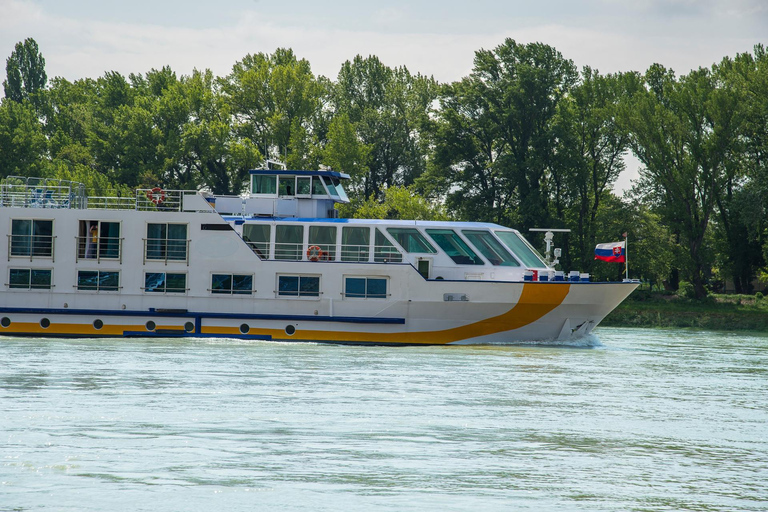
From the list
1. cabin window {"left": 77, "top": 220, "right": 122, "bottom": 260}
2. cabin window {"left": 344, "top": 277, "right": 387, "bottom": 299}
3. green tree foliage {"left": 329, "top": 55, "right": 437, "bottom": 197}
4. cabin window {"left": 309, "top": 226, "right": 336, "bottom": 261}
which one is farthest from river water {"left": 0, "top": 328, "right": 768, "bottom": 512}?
green tree foliage {"left": 329, "top": 55, "right": 437, "bottom": 197}

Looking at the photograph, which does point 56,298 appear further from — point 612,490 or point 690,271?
point 690,271

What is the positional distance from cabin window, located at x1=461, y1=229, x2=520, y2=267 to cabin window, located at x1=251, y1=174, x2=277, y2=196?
637cm

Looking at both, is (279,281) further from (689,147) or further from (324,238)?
(689,147)

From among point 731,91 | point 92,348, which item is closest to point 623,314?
point 731,91

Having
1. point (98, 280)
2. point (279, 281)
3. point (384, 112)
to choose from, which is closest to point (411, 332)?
point (279, 281)

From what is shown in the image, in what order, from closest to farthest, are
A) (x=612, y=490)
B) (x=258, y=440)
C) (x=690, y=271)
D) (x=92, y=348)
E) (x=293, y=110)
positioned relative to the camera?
(x=612, y=490), (x=258, y=440), (x=92, y=348), (x=690, y=271), (x=293, y=110)

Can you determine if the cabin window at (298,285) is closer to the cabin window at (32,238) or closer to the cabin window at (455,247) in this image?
the cabin window at (455,247)

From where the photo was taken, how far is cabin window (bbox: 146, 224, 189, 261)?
A: 89.8 ft

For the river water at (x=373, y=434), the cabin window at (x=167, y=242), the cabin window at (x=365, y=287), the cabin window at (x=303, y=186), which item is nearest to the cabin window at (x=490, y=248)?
the cabin window at (x=365, y=287)

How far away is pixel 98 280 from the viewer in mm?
27344

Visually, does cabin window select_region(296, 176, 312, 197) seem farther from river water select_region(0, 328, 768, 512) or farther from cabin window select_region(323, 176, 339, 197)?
river water select_region(0, 328, 768, 512)

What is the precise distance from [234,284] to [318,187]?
435 cm

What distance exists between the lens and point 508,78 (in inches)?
2283

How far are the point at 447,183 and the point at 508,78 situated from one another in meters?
7.68
